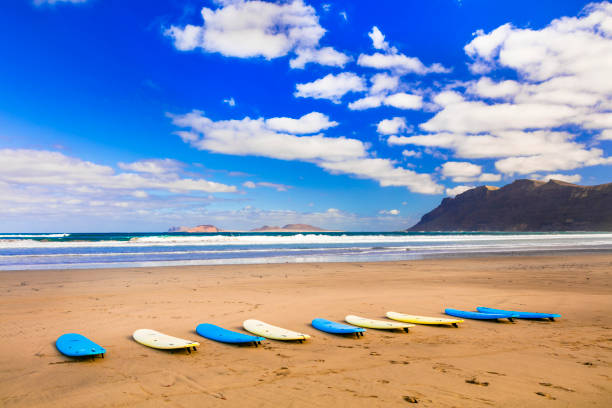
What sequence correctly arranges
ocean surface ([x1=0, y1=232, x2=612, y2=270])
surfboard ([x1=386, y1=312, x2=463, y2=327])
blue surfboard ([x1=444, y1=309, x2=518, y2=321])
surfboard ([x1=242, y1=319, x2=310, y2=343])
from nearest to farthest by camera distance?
surfboard ([x1=242, y1=319, x2=310, y2=343]) → surfboard ([x1=386, y1=312, x2=463, y2=327]) → blue surfboard ([x1=444, y1=309, x2=518, y2=321]) → ocean surface ([x1=0, y1=232, x2=612, y2=270])

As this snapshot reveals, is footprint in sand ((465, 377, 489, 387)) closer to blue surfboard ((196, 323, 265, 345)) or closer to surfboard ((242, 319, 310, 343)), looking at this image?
surfboard ((242, 319, 310, 343))

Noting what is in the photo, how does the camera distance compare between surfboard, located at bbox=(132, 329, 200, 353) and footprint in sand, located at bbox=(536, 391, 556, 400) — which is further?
surfboard, located at bbox=(132, 329, 200, 353)

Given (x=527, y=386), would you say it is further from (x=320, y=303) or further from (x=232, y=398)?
(x=320, y=303)

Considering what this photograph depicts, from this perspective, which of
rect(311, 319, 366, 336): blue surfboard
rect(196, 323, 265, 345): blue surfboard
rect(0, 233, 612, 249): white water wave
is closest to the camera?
rect(196, 323, 265, 345): blue surfboard

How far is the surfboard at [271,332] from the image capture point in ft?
16.0

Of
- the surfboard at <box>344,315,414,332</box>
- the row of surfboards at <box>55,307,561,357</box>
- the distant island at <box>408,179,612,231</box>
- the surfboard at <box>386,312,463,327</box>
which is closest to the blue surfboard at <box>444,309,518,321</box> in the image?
the row of surfboards at <box>55,307,561,357</box>

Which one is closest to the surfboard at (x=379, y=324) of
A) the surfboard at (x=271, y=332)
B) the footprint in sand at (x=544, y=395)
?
the surfboard at (x=271, y=332)

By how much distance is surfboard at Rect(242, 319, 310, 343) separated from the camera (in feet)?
16.0

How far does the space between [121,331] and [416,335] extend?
4.31 metres

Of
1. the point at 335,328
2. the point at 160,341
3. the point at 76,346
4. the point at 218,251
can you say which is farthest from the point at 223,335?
the point at 218,251

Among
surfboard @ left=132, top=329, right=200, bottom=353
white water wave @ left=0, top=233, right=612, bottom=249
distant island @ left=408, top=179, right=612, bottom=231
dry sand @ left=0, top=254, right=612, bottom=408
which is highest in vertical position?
distant island @ left=408, top=179, right=612, bottom=231

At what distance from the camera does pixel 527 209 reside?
114188mm

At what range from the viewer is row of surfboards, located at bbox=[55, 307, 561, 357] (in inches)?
175

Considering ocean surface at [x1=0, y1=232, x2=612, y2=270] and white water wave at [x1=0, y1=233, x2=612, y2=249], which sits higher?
white water wave at [x1=0, y1=233, x2=612, y2=249]
